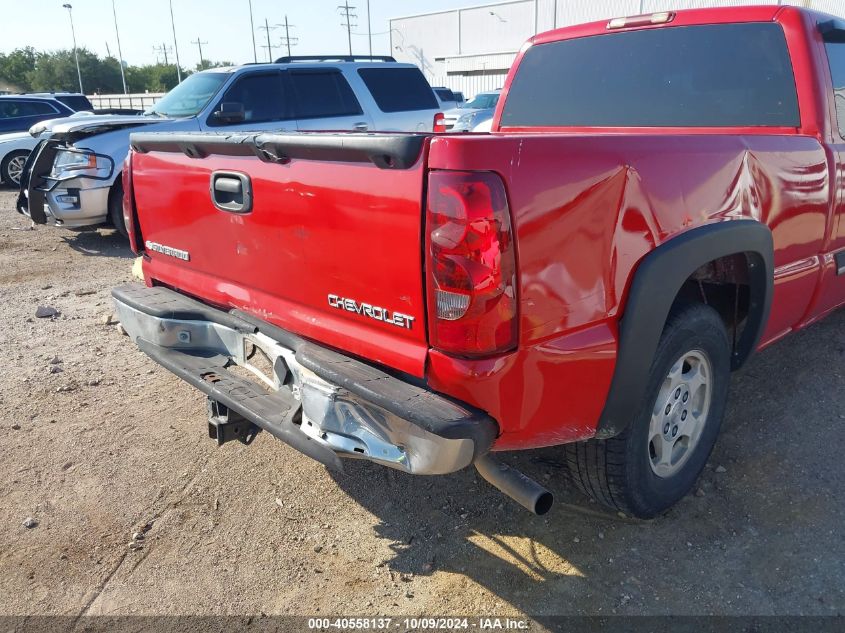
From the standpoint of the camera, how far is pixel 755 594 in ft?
7.93

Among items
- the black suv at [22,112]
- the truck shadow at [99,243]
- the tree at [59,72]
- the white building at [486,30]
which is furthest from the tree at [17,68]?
the truck shadow at [99,243]

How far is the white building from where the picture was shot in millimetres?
44906

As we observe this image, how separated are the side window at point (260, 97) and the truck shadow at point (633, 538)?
5.89 meters

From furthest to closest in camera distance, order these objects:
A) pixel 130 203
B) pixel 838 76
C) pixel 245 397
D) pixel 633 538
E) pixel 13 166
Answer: pixel 13 166, pixel 838 76, pixel 130 203, pixel 633 538, pixel 245 397

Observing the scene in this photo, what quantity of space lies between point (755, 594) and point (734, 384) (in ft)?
6.10

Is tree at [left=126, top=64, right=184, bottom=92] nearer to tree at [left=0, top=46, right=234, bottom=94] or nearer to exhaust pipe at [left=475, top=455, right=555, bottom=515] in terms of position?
tree at [left=0, top=46, right=234, bottom=94]

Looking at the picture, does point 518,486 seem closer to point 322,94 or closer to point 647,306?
point 647,306

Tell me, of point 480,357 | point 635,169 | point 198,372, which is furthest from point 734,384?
point 198,372

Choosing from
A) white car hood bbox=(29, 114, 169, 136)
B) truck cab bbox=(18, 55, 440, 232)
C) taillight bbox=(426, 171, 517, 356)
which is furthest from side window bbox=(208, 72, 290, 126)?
taillight bbox=(426, 171, 517, 356)

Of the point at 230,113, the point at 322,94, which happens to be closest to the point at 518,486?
the point at 230,113

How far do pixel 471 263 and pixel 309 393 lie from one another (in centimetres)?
76

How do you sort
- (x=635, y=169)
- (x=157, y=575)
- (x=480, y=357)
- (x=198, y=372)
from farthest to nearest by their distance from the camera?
1. (x=198, y=372)
2. (x=157, y=575)
3. (x=635, y=169)
4. (x=480, y=357)

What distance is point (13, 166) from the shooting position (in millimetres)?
12672

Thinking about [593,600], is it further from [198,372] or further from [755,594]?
[198,372]
